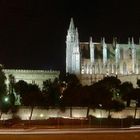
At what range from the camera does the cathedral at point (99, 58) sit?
108062mm

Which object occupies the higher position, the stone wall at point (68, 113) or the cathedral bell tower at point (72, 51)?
the cathedral bell tower at point (72, 51)

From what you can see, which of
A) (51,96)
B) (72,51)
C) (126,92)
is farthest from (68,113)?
(72,51)

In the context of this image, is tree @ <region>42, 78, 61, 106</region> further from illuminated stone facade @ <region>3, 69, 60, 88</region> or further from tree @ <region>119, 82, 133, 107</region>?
illuminated stone facade @ <region>3, 69, 60, 88</region>

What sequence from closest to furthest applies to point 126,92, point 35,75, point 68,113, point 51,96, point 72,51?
point 68,113 → point 51,96 → point 126,92 → point 72,51 → point 35,75

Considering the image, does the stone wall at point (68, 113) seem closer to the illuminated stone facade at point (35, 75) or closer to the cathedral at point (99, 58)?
the cathedral at point (99, 58)

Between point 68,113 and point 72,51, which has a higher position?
point 72,51

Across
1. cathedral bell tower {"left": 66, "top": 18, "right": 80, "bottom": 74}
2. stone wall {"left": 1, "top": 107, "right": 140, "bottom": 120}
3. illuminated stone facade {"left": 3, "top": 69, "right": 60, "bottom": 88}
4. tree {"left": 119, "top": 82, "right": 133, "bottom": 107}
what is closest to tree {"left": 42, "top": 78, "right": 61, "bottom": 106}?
stone wall {"left": 1, "top": 107, "right": 140, "bottom": 120}

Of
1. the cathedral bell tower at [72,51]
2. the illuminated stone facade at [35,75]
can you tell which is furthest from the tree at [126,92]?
the illuminated stone facade at [35,75]

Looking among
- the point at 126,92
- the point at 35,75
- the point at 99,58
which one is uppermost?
the point at 99,58

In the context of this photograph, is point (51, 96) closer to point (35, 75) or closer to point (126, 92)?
point (126, 92)

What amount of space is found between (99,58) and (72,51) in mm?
7556

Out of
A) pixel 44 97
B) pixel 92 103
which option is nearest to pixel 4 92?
pixel 44 97

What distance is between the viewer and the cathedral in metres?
108

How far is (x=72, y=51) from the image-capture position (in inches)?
4264
